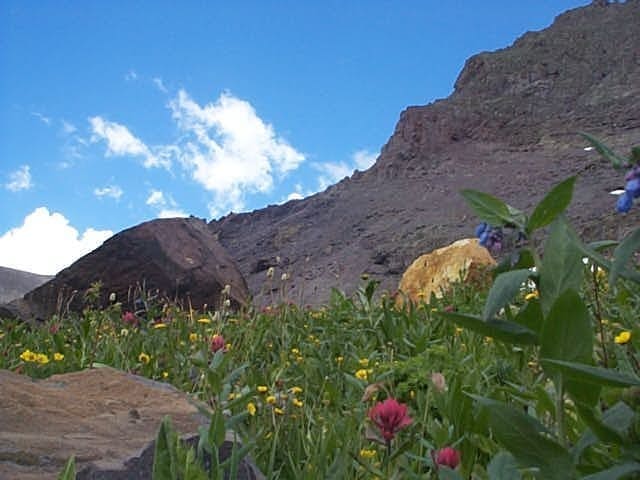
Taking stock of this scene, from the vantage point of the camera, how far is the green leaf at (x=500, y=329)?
0.99 m

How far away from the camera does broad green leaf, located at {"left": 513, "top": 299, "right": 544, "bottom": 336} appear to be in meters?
1.11

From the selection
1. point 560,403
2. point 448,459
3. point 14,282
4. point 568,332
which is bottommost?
point 448,459

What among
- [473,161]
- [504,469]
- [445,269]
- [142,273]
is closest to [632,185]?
[504,469]

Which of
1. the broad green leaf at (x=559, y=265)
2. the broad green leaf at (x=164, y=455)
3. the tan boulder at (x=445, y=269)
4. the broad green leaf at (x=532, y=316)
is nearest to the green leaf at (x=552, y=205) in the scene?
the broad green leaf at (x=559, y=265)

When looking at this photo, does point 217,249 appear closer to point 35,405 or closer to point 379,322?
point 379,322

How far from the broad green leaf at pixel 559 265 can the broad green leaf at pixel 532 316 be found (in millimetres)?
42

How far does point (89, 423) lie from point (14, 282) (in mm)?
10252

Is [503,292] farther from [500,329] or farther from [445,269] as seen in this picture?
[445,269]

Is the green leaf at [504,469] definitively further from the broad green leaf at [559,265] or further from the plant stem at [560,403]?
the broad green leaf at [559,265]

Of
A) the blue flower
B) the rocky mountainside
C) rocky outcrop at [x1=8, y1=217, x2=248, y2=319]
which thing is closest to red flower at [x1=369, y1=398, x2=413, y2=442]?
the blue flower

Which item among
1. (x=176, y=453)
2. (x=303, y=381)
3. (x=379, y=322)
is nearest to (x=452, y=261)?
(x=379, y=322)

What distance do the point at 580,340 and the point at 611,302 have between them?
318 centimetres

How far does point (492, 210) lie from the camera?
112 centimetres

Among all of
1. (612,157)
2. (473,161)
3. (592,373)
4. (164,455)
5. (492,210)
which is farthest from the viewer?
(473,161)
